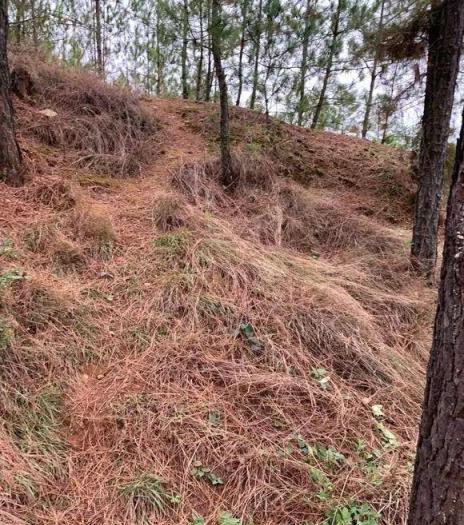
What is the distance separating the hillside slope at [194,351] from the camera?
1.58m

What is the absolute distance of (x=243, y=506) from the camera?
156cm

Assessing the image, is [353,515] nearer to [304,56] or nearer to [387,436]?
[387,436]

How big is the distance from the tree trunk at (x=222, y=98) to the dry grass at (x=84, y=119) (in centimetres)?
93

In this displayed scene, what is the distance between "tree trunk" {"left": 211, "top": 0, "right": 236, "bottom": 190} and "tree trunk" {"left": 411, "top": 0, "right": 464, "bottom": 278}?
1736 mm

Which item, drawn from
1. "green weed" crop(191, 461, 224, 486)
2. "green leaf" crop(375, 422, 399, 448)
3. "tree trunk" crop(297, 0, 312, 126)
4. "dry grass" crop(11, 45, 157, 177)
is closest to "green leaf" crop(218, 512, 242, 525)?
"green weed" crop(191, 461, 224, 486)

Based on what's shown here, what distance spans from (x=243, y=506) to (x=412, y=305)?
6.53ft

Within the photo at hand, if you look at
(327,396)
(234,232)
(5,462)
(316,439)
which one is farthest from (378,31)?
(5,462)

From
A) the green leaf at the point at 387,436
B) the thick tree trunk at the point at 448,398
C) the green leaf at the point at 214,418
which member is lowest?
the green leaf at the point at 387,436

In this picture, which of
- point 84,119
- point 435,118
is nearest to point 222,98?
point 84,119

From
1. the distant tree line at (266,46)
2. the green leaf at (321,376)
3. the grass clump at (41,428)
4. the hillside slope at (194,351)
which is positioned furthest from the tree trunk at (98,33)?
the green leaf at (321,376)

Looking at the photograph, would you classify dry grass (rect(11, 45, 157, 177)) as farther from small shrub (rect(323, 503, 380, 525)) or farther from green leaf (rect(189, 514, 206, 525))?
small shrub (rect(323, 503, 380, 525))

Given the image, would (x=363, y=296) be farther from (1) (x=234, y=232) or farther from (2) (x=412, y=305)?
(1) (x=234, y=232)

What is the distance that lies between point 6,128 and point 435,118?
344 centimetres

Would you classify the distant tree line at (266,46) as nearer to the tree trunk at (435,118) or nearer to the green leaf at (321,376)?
the tree trunk at (435,118)
